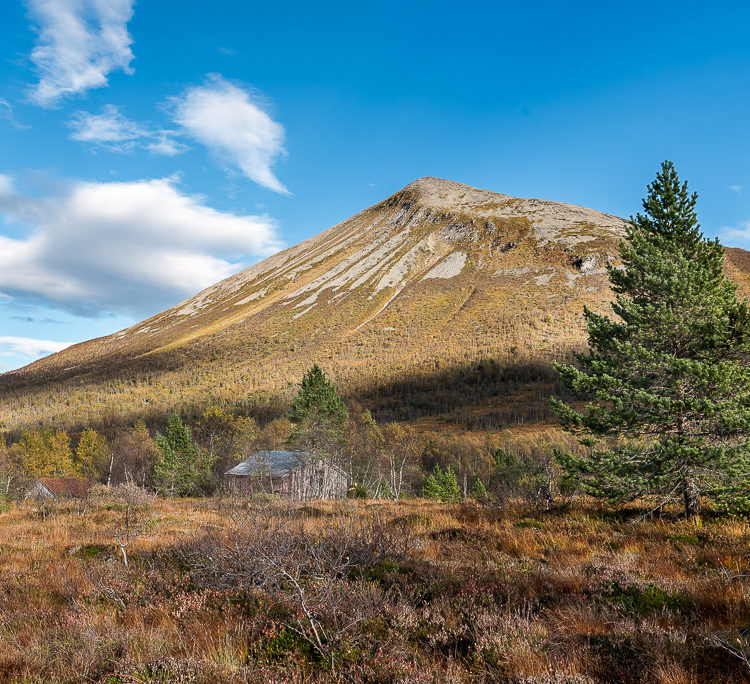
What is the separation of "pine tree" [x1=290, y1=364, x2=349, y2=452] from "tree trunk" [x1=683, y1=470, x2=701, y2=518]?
90.3ft

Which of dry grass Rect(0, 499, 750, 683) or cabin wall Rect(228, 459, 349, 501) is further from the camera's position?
cabin wall Rect(228, 459, 349, 501)

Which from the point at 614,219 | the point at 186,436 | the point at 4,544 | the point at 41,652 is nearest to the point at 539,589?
the point at 41,652

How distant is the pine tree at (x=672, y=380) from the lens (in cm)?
826

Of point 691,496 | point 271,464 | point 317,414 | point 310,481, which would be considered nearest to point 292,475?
point 310,481

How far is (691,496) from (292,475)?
4031 cm

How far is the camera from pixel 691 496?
28.3ft

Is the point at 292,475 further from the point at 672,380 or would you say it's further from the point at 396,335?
the point at 396,335

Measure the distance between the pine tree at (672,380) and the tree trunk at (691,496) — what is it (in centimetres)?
2

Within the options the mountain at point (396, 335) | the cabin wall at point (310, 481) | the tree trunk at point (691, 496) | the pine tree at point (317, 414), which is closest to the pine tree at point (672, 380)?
the tree trunk at point (691, 496)

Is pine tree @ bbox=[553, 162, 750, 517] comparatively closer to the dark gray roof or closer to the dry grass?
the dry grass

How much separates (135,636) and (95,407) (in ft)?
379

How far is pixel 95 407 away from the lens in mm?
97812

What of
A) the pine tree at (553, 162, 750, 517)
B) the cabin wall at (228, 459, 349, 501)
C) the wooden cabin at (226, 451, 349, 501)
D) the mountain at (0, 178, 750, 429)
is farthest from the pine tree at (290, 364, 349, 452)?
the mountain at (0, 178, 750, 429)

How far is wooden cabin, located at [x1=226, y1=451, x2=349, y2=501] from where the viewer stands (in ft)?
124
